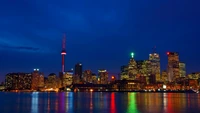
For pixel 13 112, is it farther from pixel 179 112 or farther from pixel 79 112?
pixel 179 112

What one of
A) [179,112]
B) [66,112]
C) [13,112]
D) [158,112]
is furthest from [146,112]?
[13,112]

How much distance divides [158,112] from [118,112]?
25.3 ft

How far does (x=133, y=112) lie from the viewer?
56.5 metres

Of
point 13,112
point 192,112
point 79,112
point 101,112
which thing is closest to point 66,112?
point 79,112

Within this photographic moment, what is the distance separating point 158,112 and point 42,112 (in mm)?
22586

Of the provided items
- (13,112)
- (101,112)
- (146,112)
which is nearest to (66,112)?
(101,112)

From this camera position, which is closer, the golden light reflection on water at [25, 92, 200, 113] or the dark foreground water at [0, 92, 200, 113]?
the dark foreground water at [0, 92, 200, 113]

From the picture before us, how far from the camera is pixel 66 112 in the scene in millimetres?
57719

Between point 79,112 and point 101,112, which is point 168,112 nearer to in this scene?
point 101,112

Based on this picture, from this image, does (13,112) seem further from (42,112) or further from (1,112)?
(42,112)

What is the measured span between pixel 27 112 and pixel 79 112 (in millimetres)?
10533

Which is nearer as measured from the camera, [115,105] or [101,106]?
[101,106]

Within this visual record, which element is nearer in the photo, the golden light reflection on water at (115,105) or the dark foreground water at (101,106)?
the dark foreground water at (101,106)

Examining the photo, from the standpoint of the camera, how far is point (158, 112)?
56125 millimetres
